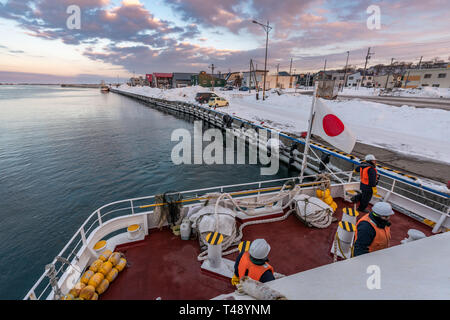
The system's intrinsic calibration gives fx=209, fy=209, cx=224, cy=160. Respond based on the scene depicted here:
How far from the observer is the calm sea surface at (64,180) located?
29.6 ft

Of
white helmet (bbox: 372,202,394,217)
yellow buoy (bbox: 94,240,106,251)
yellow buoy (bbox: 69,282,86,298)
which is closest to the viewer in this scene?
white helmet (bbox: 372,202,394,217)

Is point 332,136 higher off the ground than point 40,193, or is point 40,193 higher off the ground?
point 332,136

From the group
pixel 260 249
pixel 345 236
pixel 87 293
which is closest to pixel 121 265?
pixel 87 293

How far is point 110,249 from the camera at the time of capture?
5812 mm

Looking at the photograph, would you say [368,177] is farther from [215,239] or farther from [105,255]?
[105,255]

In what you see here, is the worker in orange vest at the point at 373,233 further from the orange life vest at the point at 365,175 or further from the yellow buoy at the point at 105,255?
the yellow buoy at the point at 105,255

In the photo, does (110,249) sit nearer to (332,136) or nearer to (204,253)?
(204,253)

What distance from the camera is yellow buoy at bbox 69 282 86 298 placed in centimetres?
419

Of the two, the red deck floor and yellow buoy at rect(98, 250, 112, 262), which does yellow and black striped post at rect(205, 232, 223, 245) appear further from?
yellow buoy at rect(98, 250, 112, 262)

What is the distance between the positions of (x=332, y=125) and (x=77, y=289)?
832cm

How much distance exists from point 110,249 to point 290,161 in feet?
46.9

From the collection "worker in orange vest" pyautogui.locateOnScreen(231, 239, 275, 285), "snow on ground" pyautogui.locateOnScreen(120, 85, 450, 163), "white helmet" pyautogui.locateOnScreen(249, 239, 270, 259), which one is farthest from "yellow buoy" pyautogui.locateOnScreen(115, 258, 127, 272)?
"snow on ground" pyautogui.locateOnScreen(120, 85, 450, 163)

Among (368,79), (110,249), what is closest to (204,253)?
(110,249)

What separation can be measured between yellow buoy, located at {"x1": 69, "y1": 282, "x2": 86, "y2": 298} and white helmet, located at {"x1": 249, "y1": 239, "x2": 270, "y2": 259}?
3774 millimetres
